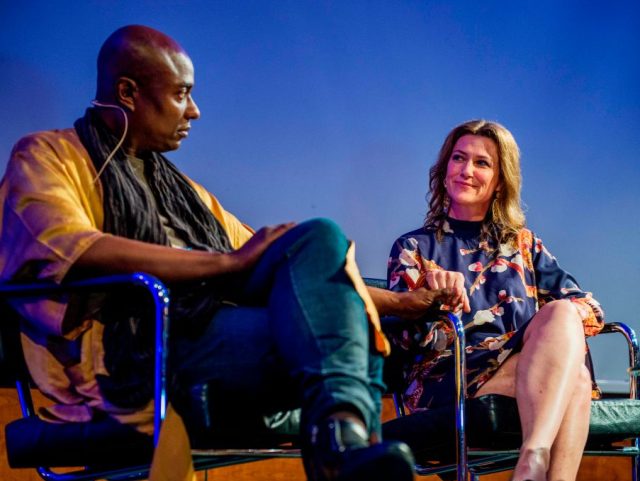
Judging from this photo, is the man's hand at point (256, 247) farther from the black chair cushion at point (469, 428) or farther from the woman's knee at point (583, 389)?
the woman's knee at point (583, 389)

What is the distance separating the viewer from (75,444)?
1.47m

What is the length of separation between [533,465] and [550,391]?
7.2 inches

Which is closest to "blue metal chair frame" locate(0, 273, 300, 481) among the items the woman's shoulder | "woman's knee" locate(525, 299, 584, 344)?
"woman's knee" locate(525, 299, 584, 344)

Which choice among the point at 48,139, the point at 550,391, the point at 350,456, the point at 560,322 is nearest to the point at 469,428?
the point at 550,391

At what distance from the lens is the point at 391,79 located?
Answer: 10.3 ft

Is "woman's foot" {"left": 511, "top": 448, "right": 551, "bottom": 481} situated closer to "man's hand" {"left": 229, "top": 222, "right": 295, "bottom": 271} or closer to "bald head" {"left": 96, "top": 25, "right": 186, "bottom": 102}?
"man's hand" {"left": 229, "top": 222, "right": 295, "bottom": 271}

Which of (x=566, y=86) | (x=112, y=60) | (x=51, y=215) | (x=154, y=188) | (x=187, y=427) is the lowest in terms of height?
(x=187, y=427)

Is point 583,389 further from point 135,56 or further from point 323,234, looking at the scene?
point 135,56

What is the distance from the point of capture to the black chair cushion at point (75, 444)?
4.82 ft

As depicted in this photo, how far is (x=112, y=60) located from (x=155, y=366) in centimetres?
66

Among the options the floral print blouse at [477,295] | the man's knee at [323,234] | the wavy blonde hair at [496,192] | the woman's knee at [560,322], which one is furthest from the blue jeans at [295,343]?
the wavy blonde hair at [496,192]

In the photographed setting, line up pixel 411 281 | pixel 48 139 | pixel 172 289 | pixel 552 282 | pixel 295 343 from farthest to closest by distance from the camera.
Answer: pixel 552 282 < pixel 411 281 < pixel 48 139 < pixel 172 289 < pixel 295 343

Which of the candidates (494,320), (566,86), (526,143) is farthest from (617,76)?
(494,320)

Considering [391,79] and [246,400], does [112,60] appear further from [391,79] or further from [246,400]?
[391,79]
